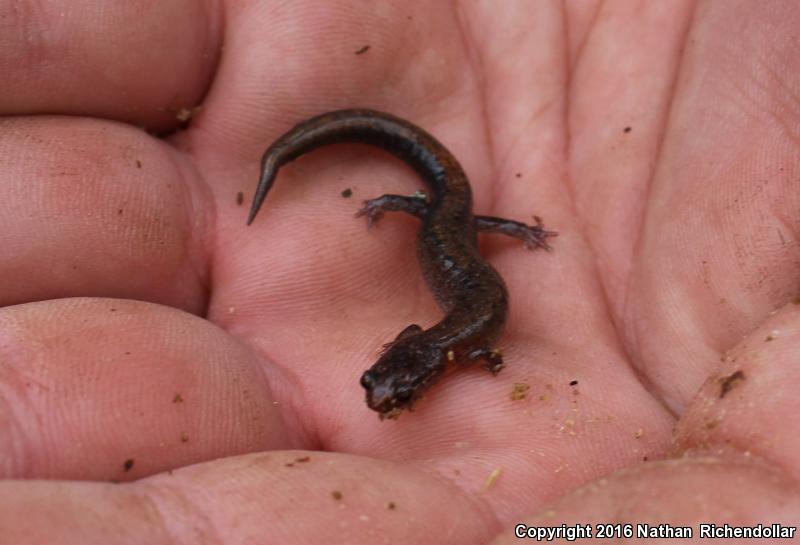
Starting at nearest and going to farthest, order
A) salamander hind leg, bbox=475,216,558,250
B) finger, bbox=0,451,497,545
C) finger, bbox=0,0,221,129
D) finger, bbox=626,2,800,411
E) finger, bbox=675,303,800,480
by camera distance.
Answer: finger, bbox=0,451,497,545 → finger, bbox=675,303,800,480 → finger, bbox=626,2,800,411 → finger, bbox=0,0,221,129 → salamander hind leg, bbox=475,216,558,250

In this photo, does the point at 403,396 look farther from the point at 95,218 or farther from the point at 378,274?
the point at 95,218

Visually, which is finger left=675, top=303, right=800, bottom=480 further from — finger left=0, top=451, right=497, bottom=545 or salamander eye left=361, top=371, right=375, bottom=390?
salamander eye left=361, top=371, right=375, bottom=390

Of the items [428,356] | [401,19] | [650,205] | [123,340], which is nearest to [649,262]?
[650,205]

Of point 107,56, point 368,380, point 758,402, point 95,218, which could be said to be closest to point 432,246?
point 368,380

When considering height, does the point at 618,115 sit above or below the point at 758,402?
above

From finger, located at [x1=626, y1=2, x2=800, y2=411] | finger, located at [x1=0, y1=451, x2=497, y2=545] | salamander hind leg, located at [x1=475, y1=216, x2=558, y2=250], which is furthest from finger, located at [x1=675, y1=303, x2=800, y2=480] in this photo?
salamander hind leg, located at [x1=475, y1=216, x2=558, y2=250]

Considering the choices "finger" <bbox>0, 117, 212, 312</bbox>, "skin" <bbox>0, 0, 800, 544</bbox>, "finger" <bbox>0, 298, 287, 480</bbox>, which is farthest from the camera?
"finger" <bbox>0, 117, 212, 312</bbox>
